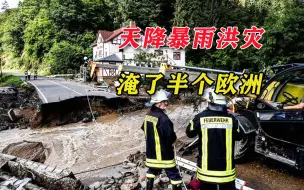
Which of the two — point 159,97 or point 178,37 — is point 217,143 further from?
point 178,37

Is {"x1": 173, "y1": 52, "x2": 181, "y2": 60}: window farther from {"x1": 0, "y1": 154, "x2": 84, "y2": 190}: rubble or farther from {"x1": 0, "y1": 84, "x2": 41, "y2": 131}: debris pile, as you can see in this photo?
{"x1": 0, "y1": 154, "x2": 84, "y2": 190}: rubble

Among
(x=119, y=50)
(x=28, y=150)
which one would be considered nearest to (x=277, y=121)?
(x=28, y=150)

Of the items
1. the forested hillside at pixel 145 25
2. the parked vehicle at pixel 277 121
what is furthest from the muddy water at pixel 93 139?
the forested hillside at pixel 145 25

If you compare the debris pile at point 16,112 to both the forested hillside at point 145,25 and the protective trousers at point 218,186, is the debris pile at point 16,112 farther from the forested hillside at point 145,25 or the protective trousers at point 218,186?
the forested hillside at point 145,25

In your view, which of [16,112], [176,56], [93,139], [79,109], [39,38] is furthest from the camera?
[39,38]

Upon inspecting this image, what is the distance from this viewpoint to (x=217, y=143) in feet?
10.6

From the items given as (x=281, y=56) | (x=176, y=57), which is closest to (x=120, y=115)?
(x=281, y=56)

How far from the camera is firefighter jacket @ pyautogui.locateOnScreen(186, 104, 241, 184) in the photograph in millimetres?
3234

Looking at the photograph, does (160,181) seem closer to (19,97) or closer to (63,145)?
(63,145)

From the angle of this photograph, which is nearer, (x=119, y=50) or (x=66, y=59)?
(x=119, y=50)

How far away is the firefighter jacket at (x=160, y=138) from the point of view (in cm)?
418

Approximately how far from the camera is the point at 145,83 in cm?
1842

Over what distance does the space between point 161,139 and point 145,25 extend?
41639mm

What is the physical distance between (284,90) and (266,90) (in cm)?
38
